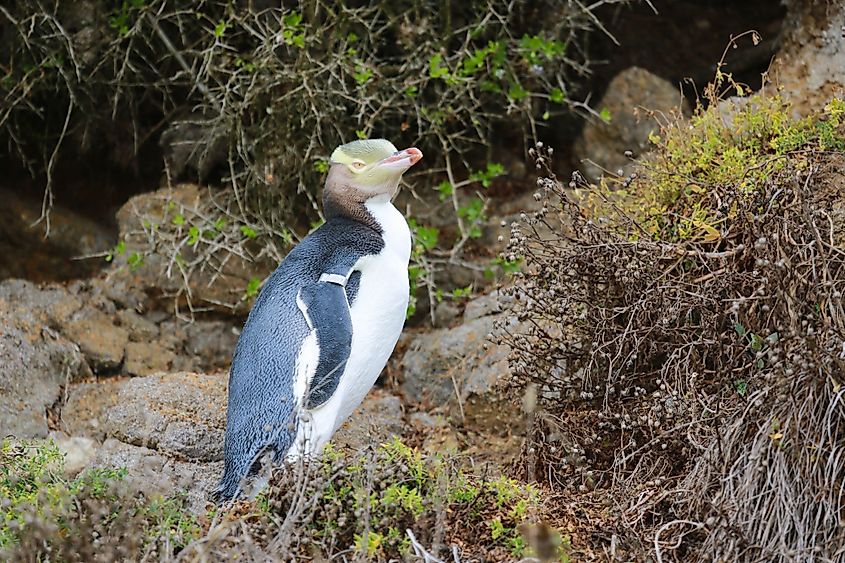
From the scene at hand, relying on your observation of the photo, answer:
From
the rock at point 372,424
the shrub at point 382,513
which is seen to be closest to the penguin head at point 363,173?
the shrub at point 382,513

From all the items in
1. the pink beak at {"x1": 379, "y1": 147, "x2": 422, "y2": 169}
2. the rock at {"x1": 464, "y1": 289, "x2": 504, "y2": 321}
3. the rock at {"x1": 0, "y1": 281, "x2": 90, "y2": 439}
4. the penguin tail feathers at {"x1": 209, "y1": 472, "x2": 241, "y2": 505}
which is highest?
the pink beak at {"x1": 379, "y1": 147, "x2": 422, "y2": 169}

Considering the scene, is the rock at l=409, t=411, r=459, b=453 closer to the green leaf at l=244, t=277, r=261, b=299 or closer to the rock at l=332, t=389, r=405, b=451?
the rock at l=332, t=389, r=405, b=451

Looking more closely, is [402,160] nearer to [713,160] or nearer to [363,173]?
[363,173]

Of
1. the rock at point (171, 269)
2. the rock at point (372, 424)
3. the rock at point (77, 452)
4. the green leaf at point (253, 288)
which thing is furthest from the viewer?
the rock at point (171, 269)

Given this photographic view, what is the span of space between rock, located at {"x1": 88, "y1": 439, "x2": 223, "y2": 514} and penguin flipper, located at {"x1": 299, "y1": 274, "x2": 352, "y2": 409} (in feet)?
1.92

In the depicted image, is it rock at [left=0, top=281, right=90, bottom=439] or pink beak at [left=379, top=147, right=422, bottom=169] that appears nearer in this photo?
pink beak at [left=379, top=147, right=422, bottom=169]

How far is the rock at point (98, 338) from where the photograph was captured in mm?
4648

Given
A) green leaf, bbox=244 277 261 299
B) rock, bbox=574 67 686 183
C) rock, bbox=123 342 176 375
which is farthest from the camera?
rock, bbox=574 67 686 183

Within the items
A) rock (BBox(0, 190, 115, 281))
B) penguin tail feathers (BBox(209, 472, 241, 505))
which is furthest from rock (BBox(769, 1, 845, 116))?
rock (BBox(0, 190, 115, 281))

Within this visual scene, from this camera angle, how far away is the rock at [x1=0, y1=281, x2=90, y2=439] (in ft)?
13.1

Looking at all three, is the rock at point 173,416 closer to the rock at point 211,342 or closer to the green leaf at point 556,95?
the rock at point 211,342

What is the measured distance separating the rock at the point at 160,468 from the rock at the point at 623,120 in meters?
2.48

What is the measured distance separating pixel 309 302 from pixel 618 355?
34.8 inches

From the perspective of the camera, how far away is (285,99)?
4957 millimetres
